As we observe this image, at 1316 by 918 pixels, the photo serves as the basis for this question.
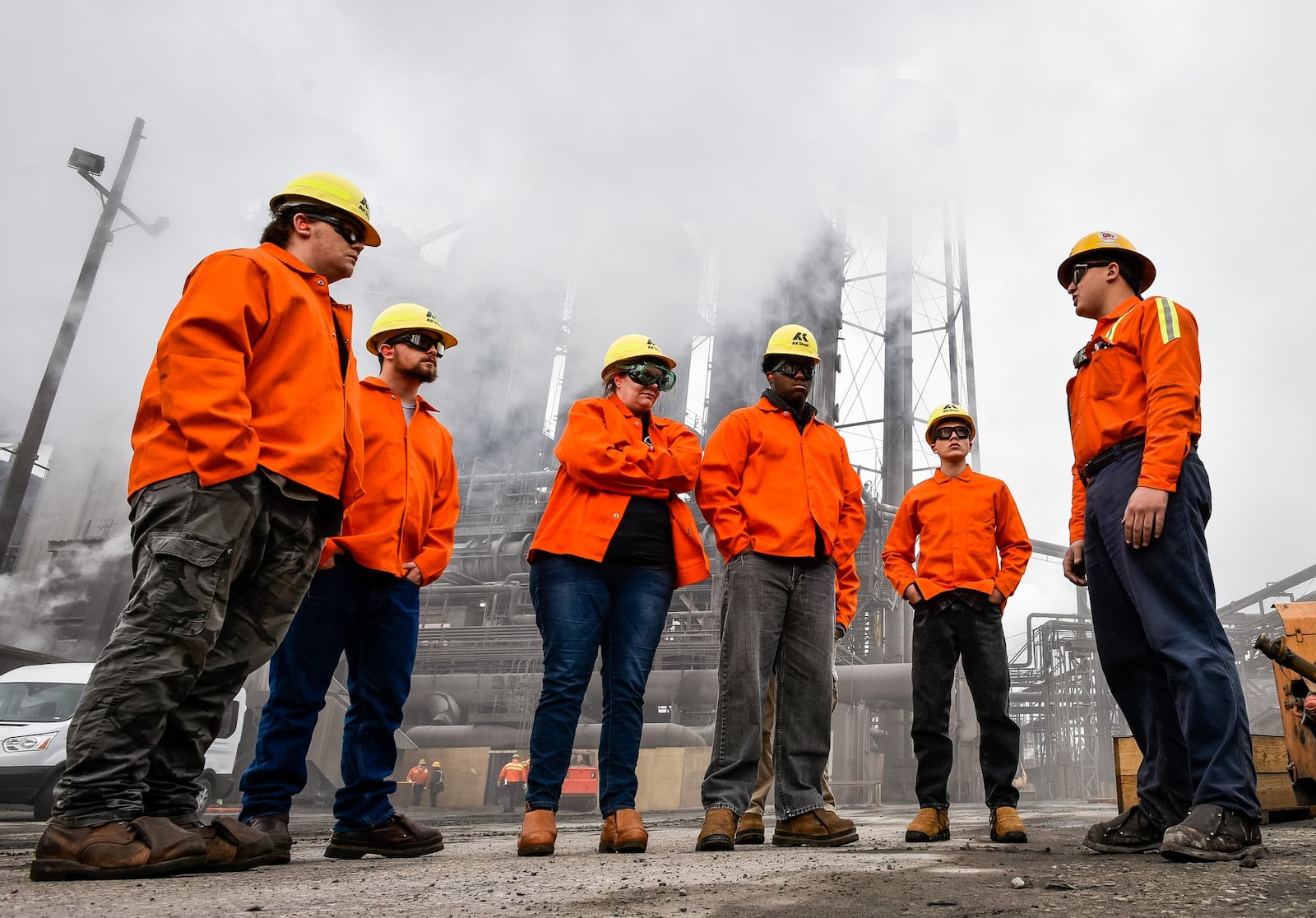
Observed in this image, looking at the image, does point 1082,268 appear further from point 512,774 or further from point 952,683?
point 512,774

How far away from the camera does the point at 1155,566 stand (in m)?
2.54

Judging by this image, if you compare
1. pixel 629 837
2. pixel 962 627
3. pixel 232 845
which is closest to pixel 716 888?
pixel 629 837

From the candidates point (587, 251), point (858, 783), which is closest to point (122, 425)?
point (587, 251)

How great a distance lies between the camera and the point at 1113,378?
110 inches

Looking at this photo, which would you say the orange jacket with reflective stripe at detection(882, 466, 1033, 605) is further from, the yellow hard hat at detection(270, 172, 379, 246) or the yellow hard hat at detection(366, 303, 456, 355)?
the yellow hard hat at detection(270, 172, 379, 246)

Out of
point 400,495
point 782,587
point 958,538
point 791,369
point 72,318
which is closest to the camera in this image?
point 400,495

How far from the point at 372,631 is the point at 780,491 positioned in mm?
1459

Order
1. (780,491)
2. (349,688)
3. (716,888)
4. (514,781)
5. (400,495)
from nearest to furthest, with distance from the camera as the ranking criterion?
1. (716,888)
2. (349,688)
3. (400,495)
4. (780,491)
5. (514,781)

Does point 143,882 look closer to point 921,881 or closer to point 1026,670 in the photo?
point 921,881

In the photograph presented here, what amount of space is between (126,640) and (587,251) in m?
20.1

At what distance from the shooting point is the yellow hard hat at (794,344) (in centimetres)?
348

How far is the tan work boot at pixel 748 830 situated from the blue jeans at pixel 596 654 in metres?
0.39

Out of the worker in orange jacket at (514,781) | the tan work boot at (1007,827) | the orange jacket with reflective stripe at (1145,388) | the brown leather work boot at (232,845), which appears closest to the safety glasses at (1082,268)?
the orange jacket with reflective stripe at (1145,388)

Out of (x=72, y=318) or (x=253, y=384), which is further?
(x=72, y=318)
